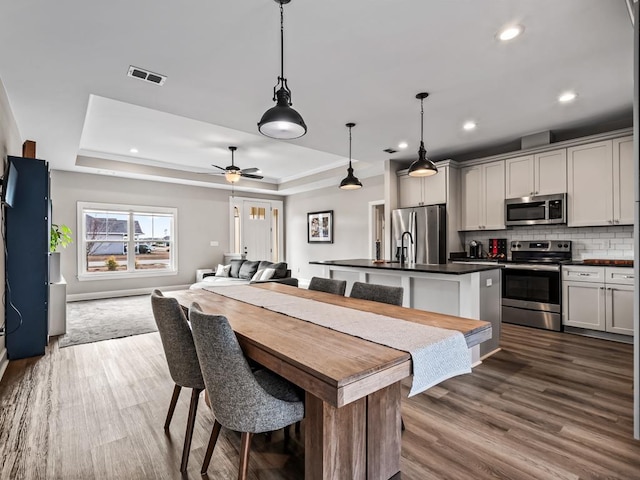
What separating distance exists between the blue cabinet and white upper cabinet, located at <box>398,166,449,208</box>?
513 centimetres

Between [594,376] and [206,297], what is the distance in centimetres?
340

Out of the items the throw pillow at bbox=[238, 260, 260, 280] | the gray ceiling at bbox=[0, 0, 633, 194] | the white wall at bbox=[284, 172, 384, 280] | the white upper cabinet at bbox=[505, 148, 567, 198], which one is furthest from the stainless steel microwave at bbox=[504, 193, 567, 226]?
the throw pillow at bbox=[238, 260, 260, 280]

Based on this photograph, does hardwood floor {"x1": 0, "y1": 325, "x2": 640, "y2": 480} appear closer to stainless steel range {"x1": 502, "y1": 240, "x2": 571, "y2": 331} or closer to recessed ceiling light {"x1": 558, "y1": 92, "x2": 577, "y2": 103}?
stainless steel range {"x1": 502, "y1": 240, "x2": 571, "y2": 331}

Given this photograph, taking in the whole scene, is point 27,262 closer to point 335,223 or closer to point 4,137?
point 4,137

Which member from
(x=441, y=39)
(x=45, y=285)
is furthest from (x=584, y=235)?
(x=45, y=285)

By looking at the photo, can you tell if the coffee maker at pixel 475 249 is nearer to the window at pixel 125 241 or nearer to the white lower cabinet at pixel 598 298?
the white lower cabinet at pixel 598 298

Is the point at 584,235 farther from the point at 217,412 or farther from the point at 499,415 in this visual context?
the point at 217,412

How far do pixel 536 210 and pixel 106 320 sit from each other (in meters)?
6.48

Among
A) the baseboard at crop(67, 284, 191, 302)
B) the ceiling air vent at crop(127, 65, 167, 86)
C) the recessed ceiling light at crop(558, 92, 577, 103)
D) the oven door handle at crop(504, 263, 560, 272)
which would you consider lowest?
the baseboard at crop(67, 284, 191, 302)

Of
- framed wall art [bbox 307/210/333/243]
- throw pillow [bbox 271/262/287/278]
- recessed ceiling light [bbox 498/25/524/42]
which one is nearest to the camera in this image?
recessed ceiling light [bbox 498/25/524/42]

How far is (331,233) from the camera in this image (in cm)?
805

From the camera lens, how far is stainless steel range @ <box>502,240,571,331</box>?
14.1 feet

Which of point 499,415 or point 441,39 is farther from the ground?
point 441,39

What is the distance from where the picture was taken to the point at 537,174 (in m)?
4.67
